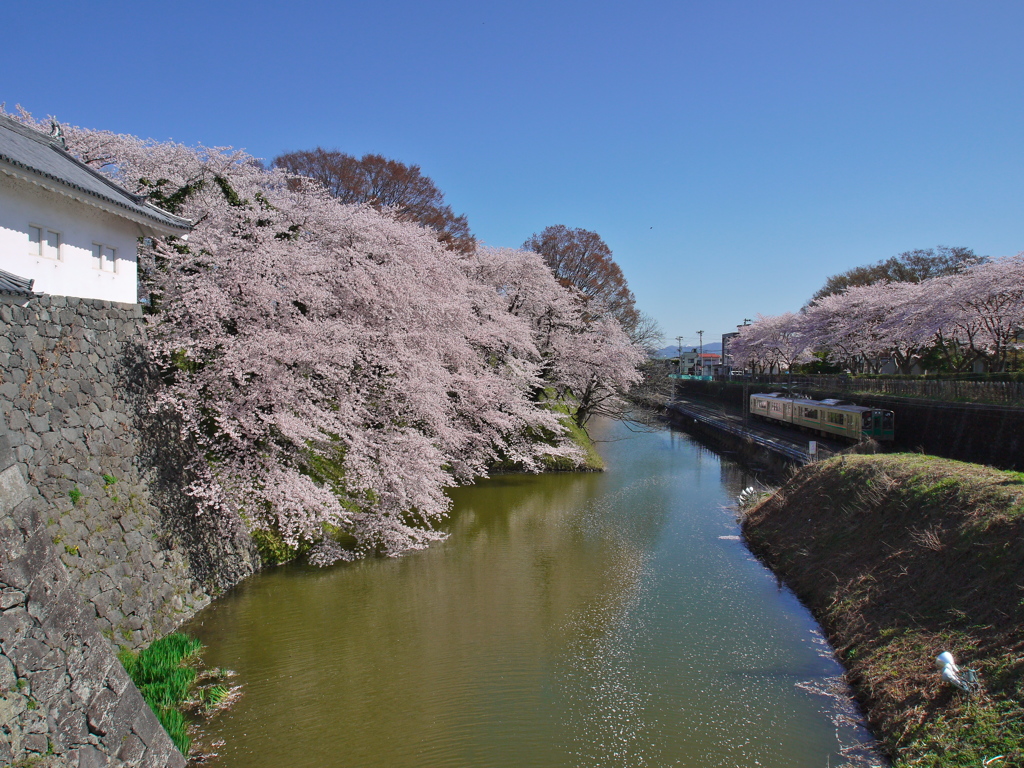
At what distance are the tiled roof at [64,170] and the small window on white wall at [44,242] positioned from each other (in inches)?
26.3

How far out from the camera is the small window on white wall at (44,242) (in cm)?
740

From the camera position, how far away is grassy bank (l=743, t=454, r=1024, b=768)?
216 inches

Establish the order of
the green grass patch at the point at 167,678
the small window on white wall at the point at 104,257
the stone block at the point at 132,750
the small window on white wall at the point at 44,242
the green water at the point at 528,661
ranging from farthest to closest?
1. the small window on white wall at the point at 104,257
2. the small window on white wall at the point at 44,242
3. the green water at the point at 528,661
4. the green grass patch at the point at 167,678
5. the stone block at the point at 132,750

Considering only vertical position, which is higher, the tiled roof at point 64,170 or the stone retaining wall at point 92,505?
the tiled roof at point 64,170

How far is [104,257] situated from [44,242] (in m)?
1.05

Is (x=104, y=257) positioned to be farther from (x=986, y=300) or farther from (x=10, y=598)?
(x=986, y=300)

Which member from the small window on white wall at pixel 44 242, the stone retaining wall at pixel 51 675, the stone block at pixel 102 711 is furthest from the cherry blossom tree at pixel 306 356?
the stone block at pixel 102 711

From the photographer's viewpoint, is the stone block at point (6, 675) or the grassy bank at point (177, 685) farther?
the grassy bank at point (177, 685)

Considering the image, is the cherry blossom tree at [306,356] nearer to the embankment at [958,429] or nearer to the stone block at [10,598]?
the stone block at [10,598]

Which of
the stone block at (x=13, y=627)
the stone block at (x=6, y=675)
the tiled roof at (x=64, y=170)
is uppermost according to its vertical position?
the tiled roof at (x=64, y=170)

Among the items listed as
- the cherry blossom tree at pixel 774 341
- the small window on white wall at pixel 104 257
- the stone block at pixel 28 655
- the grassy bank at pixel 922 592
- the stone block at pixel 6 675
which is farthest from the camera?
the cherry blossom tree at pixel 774 341

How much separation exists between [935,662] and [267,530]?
941 cm

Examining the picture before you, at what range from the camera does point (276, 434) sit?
32.7ft

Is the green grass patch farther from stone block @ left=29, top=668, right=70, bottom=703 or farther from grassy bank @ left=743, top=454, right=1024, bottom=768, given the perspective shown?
grassy bank @ left=743, top=454, right=1024, bottom=768
